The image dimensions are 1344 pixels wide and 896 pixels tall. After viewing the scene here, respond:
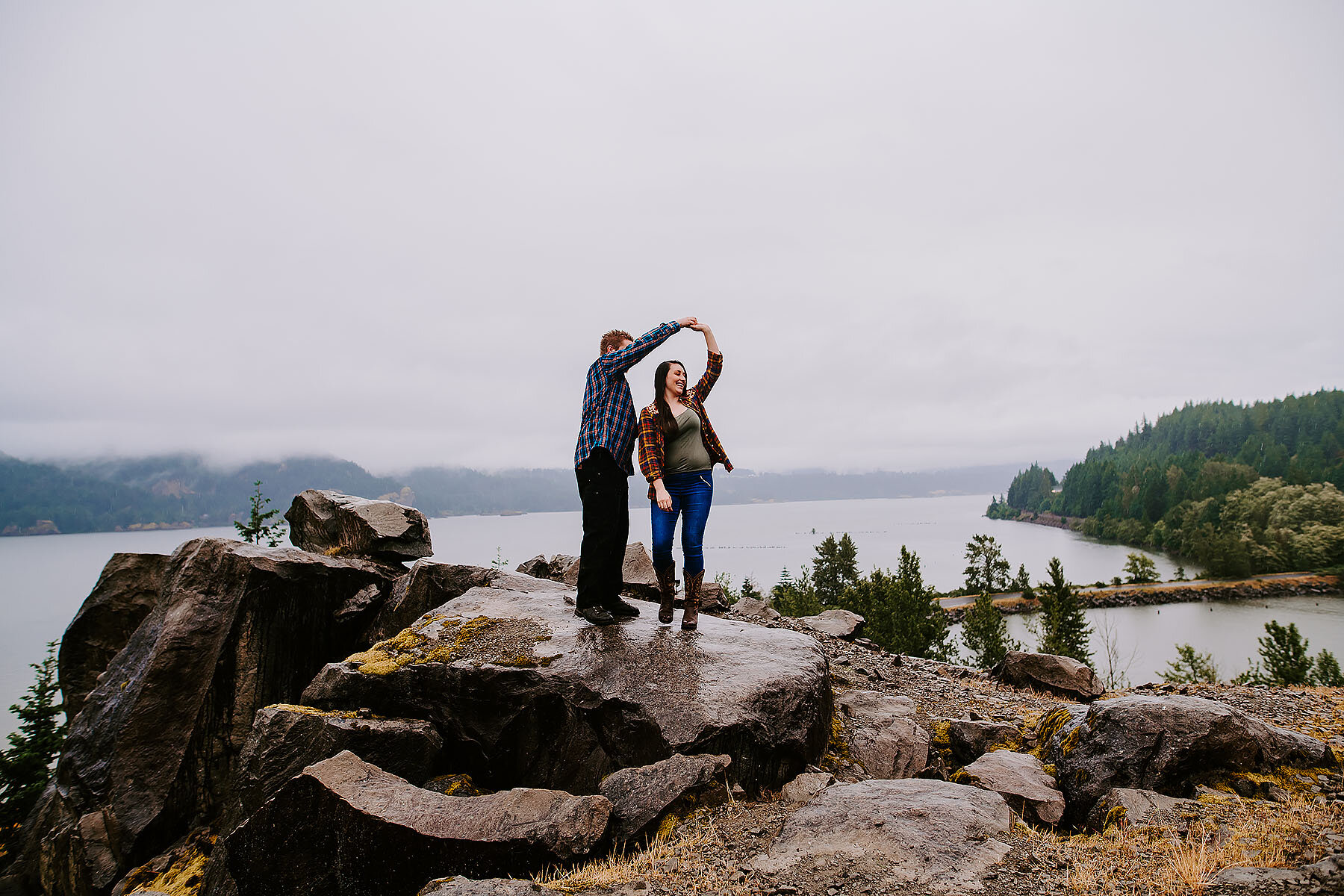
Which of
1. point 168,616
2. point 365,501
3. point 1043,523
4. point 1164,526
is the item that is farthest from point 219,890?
point 1043,523

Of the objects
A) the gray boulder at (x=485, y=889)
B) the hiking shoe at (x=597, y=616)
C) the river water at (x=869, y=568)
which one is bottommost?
the river water at (x=869, y=568)

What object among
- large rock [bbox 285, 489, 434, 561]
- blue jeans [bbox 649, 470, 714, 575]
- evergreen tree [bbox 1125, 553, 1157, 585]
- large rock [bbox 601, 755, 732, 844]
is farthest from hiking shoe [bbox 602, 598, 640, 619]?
evergreen tree [bbox 1125, 553, 1157, 585]

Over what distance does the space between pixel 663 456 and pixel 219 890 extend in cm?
645

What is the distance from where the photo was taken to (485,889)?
A: 4.46m

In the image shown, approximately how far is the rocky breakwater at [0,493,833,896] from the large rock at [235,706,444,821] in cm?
2

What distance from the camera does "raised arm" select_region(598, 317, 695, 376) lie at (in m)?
7.50

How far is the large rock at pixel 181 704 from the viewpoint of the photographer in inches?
339

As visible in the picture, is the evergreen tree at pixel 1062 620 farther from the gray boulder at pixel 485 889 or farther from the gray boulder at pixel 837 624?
the gray boulder at pixel 485 889

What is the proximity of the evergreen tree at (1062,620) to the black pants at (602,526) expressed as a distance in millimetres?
30181

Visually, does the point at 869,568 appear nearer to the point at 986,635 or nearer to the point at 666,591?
the point at 986,635

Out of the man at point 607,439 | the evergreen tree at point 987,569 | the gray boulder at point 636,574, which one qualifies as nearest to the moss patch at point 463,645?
the man at point 607,439

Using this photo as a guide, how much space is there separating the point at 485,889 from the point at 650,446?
4.65 meters

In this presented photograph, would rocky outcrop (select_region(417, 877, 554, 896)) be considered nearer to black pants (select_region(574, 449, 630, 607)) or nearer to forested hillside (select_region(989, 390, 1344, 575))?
black pants (select_region(574, 449, 630, 607))

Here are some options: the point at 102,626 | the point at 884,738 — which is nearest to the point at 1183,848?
the point at 884,738
